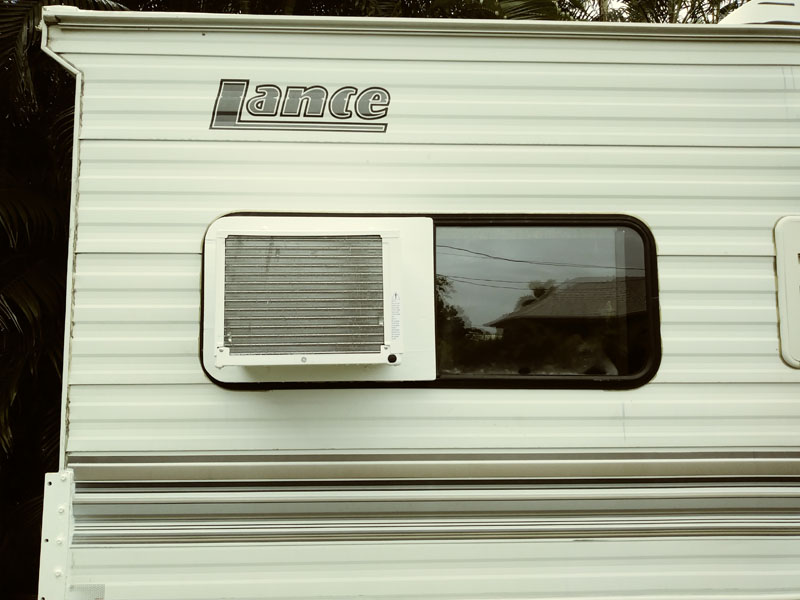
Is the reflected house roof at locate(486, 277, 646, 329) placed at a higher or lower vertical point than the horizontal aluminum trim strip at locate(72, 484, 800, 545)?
higher

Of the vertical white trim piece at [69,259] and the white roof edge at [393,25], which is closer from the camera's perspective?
the vertical white trim piece at [69,259]

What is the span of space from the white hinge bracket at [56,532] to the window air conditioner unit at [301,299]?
26.7 inches

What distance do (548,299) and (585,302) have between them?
0.49ft

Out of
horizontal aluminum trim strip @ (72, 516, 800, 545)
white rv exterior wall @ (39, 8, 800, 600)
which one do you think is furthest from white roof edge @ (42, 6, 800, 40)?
horizontal aluminum trim strip @ (72, 516, 800, 545)

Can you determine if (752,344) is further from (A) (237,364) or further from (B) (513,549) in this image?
(A) (237,364)

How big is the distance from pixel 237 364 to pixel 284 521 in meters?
0.63

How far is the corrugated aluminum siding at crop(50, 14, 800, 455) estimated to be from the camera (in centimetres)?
218

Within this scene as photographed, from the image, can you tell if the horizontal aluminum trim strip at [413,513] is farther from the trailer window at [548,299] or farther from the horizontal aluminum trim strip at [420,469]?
the trailer window at [548,299]

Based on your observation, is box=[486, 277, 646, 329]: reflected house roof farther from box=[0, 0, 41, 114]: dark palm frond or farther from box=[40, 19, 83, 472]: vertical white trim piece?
box=[0, 0, 41, 114]: dark palm frond

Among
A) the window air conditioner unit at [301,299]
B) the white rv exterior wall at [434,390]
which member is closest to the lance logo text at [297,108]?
the white rv exterior wall at [434,390]

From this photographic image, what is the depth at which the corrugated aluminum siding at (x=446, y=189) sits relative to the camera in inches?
85.8

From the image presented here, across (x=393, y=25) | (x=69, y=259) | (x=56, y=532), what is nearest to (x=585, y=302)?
(x=393, y=25)

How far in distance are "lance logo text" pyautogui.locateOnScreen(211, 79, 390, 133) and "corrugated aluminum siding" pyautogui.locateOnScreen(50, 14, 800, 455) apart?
0.15 ft

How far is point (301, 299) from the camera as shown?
2115 millimetres
